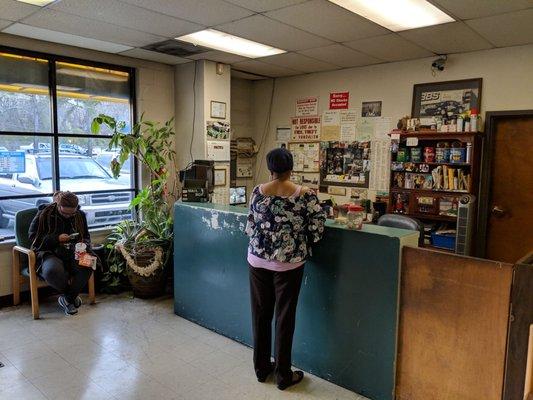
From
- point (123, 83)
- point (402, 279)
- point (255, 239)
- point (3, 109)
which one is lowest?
point (402, 279)

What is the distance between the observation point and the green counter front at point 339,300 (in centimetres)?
250

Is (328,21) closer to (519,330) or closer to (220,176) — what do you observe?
(220,176)

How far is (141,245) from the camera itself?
4375mm

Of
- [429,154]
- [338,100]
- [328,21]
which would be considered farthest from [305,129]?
[328,21]

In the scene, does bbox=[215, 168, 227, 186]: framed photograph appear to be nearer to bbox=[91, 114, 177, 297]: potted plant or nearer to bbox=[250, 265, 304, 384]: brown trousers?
bbox=[91, 114, 177, 297]: potted plant

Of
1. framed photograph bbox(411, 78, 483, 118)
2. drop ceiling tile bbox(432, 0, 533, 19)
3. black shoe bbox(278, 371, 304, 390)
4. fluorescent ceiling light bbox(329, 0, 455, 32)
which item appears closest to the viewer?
black shoe bbox(278, 371, 304, 390)

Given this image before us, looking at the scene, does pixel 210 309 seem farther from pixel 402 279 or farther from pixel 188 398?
pixel 402 279

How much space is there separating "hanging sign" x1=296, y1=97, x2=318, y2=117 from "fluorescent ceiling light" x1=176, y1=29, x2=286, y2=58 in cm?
112

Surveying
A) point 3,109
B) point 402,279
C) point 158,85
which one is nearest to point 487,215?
point 402,279

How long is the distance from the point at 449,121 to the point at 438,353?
104 inches

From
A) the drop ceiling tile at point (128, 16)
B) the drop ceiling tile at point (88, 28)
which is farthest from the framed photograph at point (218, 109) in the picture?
the drop ceiling tile at point (128, 16)

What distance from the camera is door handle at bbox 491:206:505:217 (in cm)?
427

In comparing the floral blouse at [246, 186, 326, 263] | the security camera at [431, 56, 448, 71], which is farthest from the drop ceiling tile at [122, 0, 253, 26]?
the security camera at [431, 56, 448, 71]

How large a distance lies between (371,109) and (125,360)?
3.62 metres
